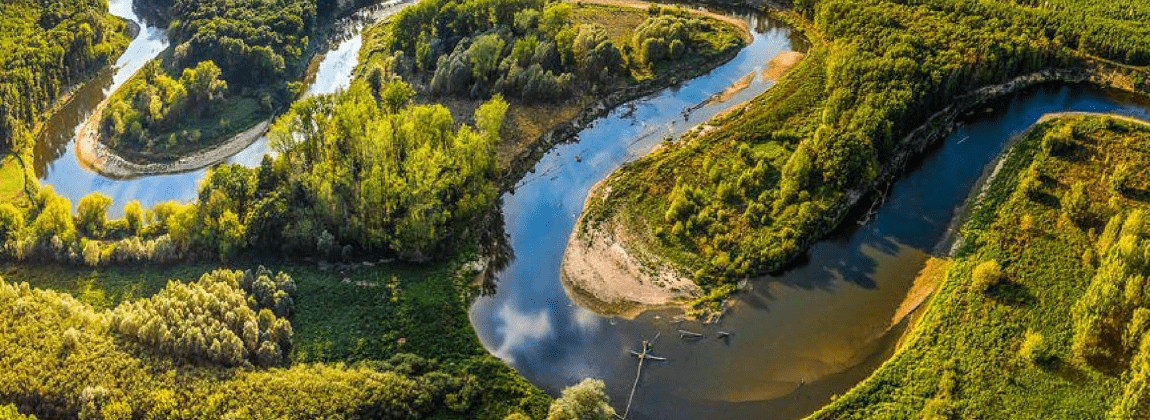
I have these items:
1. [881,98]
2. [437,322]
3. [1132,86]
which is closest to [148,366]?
[437,322]

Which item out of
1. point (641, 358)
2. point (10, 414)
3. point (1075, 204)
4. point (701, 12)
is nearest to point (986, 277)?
point (1075, 204)

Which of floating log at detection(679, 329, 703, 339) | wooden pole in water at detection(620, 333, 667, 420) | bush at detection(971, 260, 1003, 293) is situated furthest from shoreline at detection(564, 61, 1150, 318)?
bush at detection(971, 260, 1003, 293)

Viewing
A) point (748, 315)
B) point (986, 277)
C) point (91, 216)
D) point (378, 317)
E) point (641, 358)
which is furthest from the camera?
point (91, 216)

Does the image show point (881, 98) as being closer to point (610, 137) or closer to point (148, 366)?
point (610, 137)

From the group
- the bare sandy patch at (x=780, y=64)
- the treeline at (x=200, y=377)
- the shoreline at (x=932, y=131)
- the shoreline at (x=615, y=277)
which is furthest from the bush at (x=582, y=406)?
the bare sandy patch at (x=780, y=64)

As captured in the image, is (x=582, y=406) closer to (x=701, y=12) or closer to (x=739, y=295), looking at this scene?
(x=739, y=295)

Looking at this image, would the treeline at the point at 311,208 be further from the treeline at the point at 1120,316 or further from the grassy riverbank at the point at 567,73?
the treeline at the point at 1120,316
